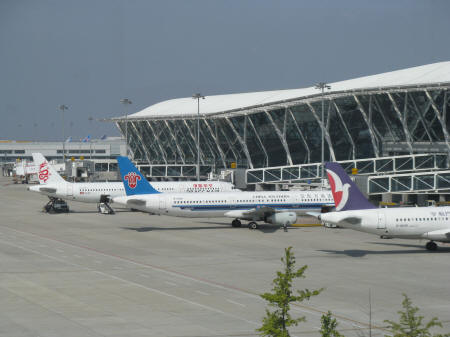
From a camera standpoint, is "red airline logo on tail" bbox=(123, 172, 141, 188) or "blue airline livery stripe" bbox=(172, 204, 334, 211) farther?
"red airline logo on tail" bbox=(123, 172, 141, 188)

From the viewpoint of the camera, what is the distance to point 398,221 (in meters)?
45.6

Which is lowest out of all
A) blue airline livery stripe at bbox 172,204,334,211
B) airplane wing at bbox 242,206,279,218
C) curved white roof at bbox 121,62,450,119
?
airplane wing at bbox 242,206,279,218

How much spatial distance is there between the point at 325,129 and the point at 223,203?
49519 millimetres

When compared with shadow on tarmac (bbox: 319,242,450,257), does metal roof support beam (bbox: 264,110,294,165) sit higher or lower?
higher

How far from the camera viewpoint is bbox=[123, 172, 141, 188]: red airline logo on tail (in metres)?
62.3

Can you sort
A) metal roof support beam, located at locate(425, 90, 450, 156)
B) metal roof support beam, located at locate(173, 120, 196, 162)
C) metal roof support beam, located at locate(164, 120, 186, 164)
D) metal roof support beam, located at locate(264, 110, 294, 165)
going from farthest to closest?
1. metal roof support beam, located at locate(164, 120, 186, 164)
2. metal roof support beam, located at locate(173, 120, 196, 162)
3. metal roof support beam, located at locate(264, 110, 294, 165)
4. metal roof support beam, located at locate(425, 90, 450, 156)

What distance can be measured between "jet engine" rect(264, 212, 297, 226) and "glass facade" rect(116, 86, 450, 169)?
35.5 m

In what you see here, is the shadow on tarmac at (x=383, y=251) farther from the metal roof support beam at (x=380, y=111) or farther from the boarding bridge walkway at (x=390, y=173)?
the metal roof support beam at (x=380, y=111)

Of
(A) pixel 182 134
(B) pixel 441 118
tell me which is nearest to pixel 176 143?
(A) pixel 182 134

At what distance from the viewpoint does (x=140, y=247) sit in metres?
51.2

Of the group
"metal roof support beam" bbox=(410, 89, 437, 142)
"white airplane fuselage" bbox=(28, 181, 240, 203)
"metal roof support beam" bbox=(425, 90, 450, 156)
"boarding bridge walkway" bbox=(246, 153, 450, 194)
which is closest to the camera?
"boarding bridge walkway" bbox=(246, 153, 450, 194)

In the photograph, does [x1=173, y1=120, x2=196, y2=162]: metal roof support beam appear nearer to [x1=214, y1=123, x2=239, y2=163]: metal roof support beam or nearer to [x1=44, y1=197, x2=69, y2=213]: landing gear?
[x1=214, y1=123, x2=239, y2=163]: metal roof support beam

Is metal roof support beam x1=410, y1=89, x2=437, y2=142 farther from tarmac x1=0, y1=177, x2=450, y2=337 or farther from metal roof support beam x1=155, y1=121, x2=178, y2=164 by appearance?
metal roof support beam x1=155, y1=121, x2=178, y2=164

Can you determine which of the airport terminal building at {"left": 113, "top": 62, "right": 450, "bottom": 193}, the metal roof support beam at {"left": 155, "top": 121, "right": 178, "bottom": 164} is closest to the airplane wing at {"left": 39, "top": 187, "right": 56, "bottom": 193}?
the airport terminal building at {"left": 113, "top": 62, "right": 450, "bottom": 193}
